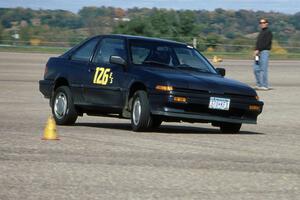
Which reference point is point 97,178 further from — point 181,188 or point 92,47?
point 92,47

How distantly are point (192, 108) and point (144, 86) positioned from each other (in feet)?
2.66

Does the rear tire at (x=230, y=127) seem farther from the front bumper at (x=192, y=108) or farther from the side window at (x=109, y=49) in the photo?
the side window at (x=109, y=49)

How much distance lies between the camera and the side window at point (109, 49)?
16.0 meters

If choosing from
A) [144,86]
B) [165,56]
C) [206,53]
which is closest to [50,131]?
[144,86]

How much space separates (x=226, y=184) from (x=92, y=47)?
288 inches

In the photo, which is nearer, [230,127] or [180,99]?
[180,99]

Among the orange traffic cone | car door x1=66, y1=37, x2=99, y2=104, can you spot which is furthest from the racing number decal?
the orange traffic cone

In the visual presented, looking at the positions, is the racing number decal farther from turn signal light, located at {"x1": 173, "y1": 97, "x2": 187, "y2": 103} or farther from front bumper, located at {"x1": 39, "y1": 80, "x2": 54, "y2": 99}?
turn signal light, located at {"x1": 173, "y1": 97, "x2": 187, "y2": 103}

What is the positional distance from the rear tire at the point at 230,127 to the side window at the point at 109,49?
6.27 ft

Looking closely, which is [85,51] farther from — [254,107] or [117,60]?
[254,107]

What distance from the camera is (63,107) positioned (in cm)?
1647

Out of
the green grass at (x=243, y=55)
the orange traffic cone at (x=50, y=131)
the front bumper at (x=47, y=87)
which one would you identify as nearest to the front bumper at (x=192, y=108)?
the orange traffic cone at (x=50, y=131)

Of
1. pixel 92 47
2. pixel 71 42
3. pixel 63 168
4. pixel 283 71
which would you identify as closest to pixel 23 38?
pixel 71 42

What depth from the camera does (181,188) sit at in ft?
30.2
